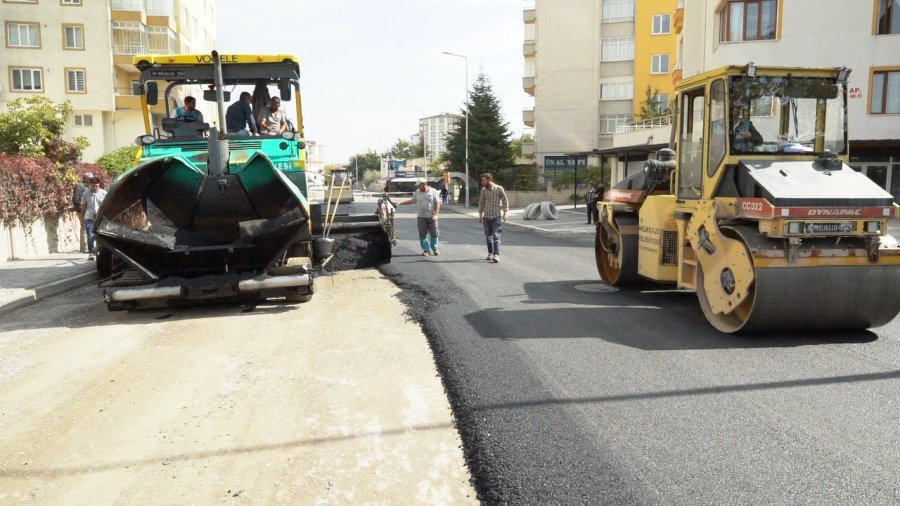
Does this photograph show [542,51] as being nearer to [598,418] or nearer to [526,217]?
[526,217]

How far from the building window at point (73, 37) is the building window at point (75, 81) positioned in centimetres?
126

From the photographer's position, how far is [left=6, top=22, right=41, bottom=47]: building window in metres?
35.9

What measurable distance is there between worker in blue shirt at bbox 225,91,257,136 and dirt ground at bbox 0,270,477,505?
2944mm

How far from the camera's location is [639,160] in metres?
35.8

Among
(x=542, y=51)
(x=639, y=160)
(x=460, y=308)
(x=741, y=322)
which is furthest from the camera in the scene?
(x=542, y=51)

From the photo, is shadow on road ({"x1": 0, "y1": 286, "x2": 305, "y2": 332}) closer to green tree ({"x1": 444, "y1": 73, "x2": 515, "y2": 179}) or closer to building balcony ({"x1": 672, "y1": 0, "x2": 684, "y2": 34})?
building balcony ({"x1": 672, "y1": 0, "x2": 684, "y2": 34})

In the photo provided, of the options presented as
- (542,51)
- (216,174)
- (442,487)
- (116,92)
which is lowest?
(442,487)

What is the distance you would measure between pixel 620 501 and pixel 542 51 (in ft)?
158

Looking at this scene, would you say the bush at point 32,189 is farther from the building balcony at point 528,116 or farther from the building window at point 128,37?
the building balcony at point 528,116

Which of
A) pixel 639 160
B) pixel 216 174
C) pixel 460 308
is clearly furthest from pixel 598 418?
pixel 639 160

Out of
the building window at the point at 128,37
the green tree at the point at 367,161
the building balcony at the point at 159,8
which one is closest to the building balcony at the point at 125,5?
the building window at the point at 128,37

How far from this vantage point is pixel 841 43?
896 inches

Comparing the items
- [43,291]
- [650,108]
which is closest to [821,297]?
[43,291]

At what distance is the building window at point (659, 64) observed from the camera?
46500mm
